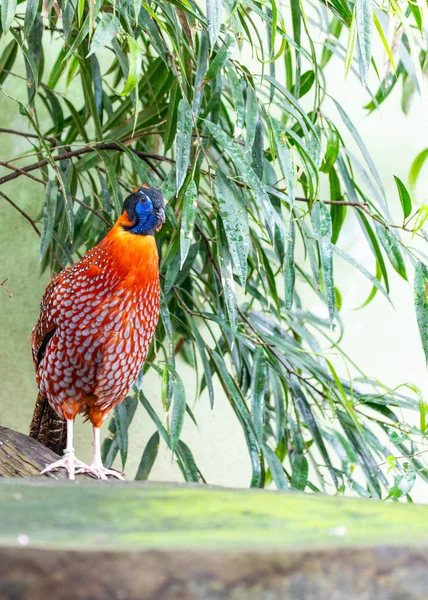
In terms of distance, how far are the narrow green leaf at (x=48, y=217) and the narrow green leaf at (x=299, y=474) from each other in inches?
36.1

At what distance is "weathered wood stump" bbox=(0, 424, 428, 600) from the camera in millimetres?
615

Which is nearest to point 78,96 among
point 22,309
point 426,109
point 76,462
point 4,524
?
point 22,309

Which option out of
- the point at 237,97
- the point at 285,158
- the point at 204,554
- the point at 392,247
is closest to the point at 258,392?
the point at 392,247

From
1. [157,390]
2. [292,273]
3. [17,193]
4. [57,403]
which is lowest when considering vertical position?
[157,390]

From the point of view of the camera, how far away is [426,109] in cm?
320

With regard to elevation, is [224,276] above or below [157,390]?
above

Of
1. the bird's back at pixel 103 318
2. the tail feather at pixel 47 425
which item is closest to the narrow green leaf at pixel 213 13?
the bird's back at pixel 103 318

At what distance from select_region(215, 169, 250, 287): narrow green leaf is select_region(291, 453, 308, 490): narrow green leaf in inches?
26.2

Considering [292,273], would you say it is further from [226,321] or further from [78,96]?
[78,96]

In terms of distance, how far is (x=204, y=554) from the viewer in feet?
2.02

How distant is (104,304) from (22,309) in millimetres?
1259

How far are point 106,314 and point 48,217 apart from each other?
400mm

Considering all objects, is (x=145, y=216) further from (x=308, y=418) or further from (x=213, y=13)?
(x=308, y=418)

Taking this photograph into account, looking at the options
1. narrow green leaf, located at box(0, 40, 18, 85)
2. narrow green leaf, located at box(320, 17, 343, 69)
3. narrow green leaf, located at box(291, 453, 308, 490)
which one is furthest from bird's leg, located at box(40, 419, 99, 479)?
narrow green leaf, located at box(320, 17, 343, 69)
